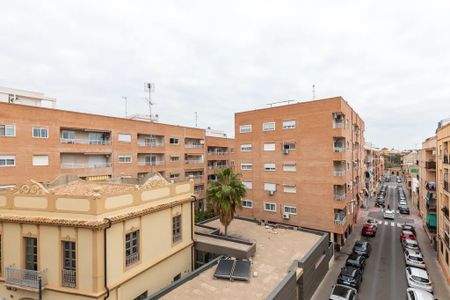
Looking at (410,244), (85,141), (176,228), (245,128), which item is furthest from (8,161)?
(410,244)

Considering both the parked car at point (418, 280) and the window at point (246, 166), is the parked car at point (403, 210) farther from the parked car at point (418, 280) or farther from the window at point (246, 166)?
the window at point (246, 166)

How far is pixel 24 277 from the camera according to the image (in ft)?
43.6

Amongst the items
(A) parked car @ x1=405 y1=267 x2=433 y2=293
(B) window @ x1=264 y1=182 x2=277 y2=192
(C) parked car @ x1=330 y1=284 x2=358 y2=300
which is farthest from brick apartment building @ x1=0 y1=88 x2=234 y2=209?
(A) parked car @ x1=405 y1=267 x2=433 y2=293

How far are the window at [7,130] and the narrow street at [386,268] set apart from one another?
99.5ft

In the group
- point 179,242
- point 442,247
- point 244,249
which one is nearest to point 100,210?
point 179,242

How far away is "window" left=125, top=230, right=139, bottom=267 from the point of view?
14.1 m

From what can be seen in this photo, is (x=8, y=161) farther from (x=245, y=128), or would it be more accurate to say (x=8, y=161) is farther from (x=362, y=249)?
(x=362, y=249)

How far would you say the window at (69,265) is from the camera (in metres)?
12.6

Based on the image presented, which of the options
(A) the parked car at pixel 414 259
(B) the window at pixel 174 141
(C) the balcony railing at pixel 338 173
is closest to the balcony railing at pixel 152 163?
(B) the window at pixel 174 141

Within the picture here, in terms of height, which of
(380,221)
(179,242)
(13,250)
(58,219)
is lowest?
(380,221)

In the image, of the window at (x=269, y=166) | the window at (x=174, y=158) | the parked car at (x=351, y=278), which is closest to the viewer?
the parked car at (x=351, y=278)

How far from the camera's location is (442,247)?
24031 mm

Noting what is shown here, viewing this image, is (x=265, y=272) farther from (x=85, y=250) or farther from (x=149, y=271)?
(x=85, y=250)

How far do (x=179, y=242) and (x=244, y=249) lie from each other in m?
4.62
